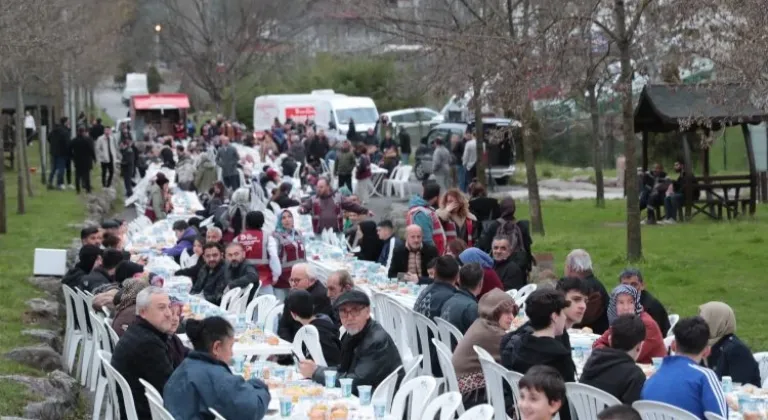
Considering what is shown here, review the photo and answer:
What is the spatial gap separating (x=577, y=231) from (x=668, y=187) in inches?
113

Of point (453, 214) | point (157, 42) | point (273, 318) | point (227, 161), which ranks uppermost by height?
point (157, 42)

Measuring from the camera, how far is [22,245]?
2548cm

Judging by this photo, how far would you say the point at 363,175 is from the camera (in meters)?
35.4

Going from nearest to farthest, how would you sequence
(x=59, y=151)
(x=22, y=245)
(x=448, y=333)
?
(x=448, y=333)
(x=22, y=245)
(x=59, y=151)

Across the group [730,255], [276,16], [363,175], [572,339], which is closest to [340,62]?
[276,16]

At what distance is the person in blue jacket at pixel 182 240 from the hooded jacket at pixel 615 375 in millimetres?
10823

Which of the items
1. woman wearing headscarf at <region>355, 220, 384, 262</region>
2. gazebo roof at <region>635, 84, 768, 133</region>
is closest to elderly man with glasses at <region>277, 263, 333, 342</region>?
woman wearing headscarf at <region>355, 220, 384, 262</region>

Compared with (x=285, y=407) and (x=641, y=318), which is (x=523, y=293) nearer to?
(x=641, y=318)

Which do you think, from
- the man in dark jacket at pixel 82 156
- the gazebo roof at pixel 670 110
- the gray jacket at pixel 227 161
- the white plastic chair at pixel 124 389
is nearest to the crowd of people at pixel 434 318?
the white plastic chair at pixel 124 389

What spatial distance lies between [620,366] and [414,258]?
744 cm

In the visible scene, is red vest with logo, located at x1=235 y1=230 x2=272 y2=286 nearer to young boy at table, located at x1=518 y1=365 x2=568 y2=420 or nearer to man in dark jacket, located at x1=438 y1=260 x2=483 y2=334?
man in dark jacket, located at x1=438 y1=260 x2=483 y2=334

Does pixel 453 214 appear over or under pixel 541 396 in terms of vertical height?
over

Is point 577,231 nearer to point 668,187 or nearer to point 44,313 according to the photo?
point 668,187

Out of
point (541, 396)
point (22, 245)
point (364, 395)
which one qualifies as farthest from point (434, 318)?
point (22, 245)
